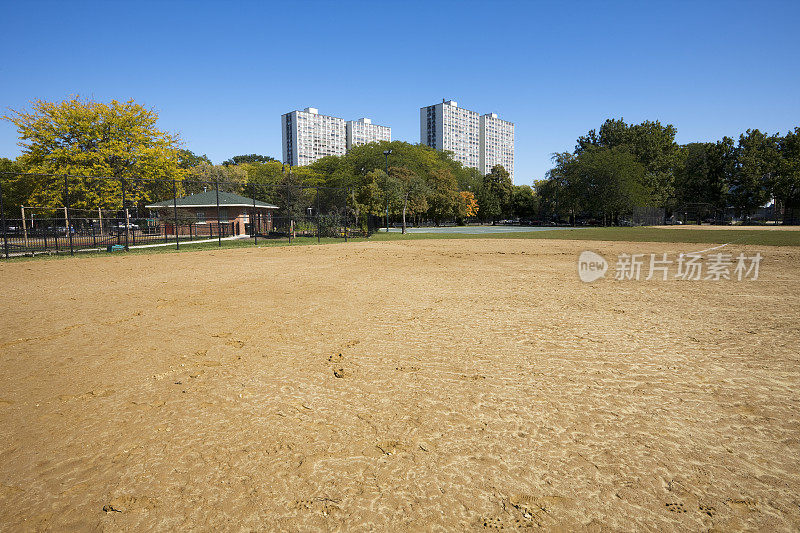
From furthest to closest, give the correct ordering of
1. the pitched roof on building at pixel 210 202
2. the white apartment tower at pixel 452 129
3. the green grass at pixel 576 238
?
the white apartment tower at pixel 452 129
the pitched roof on building at pixel 210 202
the green grass at pixel 576 238

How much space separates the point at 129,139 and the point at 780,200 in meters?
87.6

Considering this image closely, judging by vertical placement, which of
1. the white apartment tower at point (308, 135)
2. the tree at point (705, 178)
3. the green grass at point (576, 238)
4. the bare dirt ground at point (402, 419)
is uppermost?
the white apartment tower at point (308, 135)

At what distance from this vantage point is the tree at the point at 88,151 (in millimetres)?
26359

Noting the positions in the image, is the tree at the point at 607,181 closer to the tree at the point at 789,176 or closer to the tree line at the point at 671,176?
the tree line at the point at 671,176

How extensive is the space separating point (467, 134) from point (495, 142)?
53.3 feet

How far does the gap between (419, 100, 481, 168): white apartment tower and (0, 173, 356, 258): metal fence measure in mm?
111699

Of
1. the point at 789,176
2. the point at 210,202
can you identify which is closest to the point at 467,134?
the point at 789,176

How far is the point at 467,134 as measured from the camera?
152625mm

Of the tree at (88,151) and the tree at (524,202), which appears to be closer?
the tree at (88,151)

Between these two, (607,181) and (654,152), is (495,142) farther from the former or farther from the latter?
(607,181)

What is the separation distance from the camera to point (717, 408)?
3.22 m

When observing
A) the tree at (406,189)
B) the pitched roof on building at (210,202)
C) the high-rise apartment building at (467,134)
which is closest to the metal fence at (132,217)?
the pitched roof on building at (210,202)

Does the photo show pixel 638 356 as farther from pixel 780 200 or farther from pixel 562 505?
pixel 780 200

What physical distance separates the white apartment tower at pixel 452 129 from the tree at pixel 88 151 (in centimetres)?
12026
